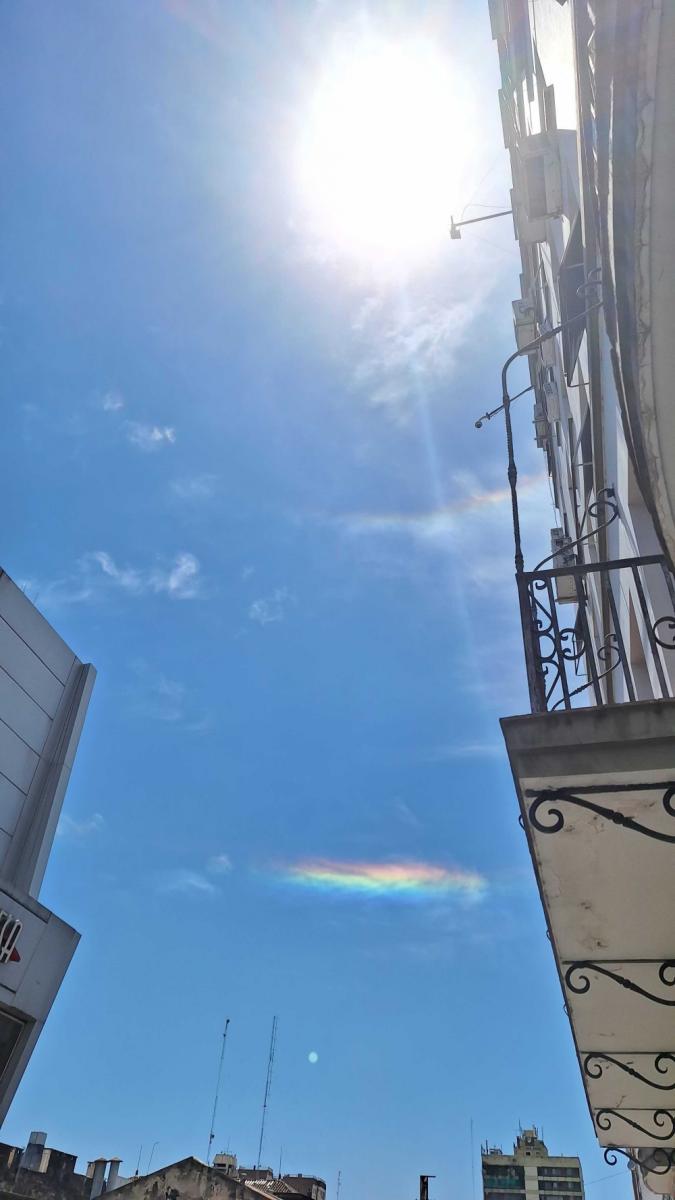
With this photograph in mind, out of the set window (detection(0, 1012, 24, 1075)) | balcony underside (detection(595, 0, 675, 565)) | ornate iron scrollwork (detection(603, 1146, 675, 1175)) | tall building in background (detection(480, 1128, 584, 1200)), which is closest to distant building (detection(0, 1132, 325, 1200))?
window (detection(0, 1012, 24, 1075))

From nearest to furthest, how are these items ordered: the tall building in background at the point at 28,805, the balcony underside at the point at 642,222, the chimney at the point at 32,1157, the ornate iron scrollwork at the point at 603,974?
the balcony underside at the point at 642,222
the ornate iron scrollwork at the point at 603,974
the tall building in background at the point at 28,805
the chimney at the point at 32,1157

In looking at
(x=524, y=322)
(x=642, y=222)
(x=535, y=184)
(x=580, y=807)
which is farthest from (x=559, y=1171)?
(x=642, y=222)

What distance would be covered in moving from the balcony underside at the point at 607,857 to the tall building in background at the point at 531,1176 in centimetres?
8652

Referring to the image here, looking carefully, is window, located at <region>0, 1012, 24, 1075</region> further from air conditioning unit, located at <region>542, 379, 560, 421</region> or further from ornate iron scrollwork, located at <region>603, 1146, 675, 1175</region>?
air conditioning unit, located at <region>542, 379, 560, 421</region>

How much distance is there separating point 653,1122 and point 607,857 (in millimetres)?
3703

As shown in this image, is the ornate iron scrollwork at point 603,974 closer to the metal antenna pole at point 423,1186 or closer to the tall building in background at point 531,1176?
the metal antenna pole at point 423,1186

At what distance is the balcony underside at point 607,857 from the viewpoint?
9.45 ft

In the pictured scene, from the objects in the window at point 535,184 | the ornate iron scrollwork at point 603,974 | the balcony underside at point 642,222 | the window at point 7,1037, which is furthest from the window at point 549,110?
the window at point 7,1037

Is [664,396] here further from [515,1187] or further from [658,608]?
[515,1187]

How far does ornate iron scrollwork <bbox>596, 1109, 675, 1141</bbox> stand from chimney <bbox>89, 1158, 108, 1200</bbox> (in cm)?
2477

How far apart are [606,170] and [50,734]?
41.7 ft

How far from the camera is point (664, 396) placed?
298 cm

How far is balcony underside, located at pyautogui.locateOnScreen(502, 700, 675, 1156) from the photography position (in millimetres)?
2881

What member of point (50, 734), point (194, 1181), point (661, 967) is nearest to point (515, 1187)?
point (194, 1181)
